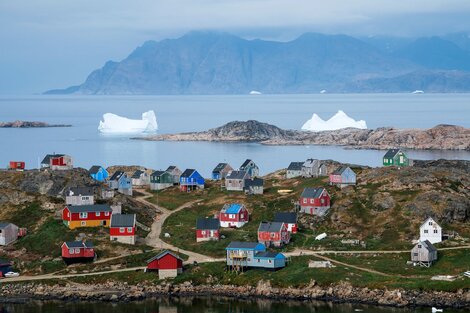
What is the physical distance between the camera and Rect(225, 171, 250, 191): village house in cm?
12239

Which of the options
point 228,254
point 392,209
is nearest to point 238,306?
point 228,254

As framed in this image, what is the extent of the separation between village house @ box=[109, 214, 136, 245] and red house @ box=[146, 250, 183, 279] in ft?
30.8

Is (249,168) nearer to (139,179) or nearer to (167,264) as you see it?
(139,179)

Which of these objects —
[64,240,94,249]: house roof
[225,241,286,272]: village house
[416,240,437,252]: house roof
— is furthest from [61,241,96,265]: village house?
[416,240,437,252]: house roof

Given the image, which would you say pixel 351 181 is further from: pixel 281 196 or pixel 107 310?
pixel 107 310

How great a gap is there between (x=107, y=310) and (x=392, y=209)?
38.4 metres

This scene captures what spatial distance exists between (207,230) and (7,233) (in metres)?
22.7

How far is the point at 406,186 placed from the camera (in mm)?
107562

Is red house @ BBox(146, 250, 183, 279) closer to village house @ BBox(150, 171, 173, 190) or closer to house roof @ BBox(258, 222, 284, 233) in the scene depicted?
house roof @ BBox(258, 222, 284, 233)

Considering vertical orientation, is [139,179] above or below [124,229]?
above

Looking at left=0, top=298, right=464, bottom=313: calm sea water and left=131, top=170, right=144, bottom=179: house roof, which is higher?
left=131, top=170, right=144, bottom=179: house roof

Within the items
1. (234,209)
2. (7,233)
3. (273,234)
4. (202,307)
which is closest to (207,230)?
(234,209)

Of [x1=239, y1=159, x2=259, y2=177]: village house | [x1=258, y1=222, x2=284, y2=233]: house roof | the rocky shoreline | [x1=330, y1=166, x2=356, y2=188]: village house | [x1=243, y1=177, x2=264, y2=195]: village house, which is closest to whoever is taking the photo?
the rocky shoreline

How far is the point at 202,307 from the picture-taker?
265ft
